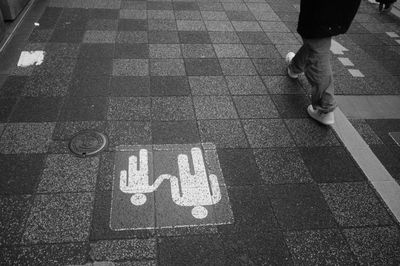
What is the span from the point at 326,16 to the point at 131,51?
2.91 meters

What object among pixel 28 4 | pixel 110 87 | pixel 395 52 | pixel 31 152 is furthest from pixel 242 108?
pixel 28 4

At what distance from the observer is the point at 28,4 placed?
611 centimetres

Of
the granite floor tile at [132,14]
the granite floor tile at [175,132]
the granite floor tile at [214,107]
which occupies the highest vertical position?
the granite floor tile at [132,14]

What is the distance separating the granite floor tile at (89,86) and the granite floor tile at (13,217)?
1.62 meters

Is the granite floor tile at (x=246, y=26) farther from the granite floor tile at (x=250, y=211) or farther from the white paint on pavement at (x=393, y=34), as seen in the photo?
the granite floor tile at (x=250, y=211)

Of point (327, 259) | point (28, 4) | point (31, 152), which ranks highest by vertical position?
point (28, 4)

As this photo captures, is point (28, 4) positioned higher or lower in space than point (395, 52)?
higher

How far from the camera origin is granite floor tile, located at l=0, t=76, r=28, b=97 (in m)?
3.94

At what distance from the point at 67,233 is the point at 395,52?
586cm

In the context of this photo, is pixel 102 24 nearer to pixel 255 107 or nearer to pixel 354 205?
pixel 255 107

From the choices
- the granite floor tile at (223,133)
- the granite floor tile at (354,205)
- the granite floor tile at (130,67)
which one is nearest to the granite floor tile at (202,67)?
the granite floor tile at (130,67)

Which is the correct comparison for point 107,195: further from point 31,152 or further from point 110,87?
point 110,87

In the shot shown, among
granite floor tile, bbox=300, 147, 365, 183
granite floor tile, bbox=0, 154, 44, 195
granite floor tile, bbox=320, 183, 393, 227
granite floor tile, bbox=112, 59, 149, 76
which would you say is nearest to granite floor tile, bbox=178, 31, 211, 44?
granite floor tile, bbox=112, 59, 149, 76

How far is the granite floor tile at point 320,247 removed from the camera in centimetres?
255
